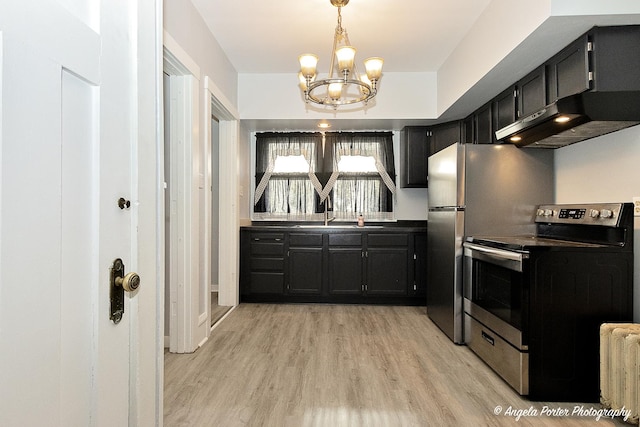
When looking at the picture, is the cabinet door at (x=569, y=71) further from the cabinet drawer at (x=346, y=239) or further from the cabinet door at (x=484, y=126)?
the cabinet drawer at (x=346, y=239)

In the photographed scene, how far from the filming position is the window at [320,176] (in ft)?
15.6

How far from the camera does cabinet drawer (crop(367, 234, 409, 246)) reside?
4.20 metres

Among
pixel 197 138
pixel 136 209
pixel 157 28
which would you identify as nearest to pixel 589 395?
pixel 136 209

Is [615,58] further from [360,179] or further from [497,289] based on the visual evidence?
[360,179]

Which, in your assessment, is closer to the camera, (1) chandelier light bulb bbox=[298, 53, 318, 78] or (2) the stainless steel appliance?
(2) the stainless steel appliance

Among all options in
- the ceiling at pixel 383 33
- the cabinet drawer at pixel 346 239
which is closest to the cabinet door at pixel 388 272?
the cabinet drawer at pixel 346 239

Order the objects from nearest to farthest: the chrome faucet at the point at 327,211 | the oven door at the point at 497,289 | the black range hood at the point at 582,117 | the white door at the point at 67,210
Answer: the white door at the point at 67,210 → the black range hood at the point at 582,117 → the oven door at the point at 497,289 → the chrome faucet at the point at 327,211

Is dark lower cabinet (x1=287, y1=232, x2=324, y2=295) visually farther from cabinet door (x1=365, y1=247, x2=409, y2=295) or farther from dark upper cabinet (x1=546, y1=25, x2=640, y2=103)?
dark upper cabinet (x1=546, y1=25, x2=640, y2=103)

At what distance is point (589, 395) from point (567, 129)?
1.63 m

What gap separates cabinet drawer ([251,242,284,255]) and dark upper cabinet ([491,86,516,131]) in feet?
8.35

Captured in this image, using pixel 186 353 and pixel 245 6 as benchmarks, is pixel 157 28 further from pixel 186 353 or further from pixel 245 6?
pixel 186 353

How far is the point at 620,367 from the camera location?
1901 millimetres

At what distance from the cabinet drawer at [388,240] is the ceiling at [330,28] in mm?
1879

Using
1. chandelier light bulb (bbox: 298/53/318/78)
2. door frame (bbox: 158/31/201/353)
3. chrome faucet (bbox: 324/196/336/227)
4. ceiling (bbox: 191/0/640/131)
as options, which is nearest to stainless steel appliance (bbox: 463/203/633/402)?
ceiling (bbox: 191/0/640/131)
